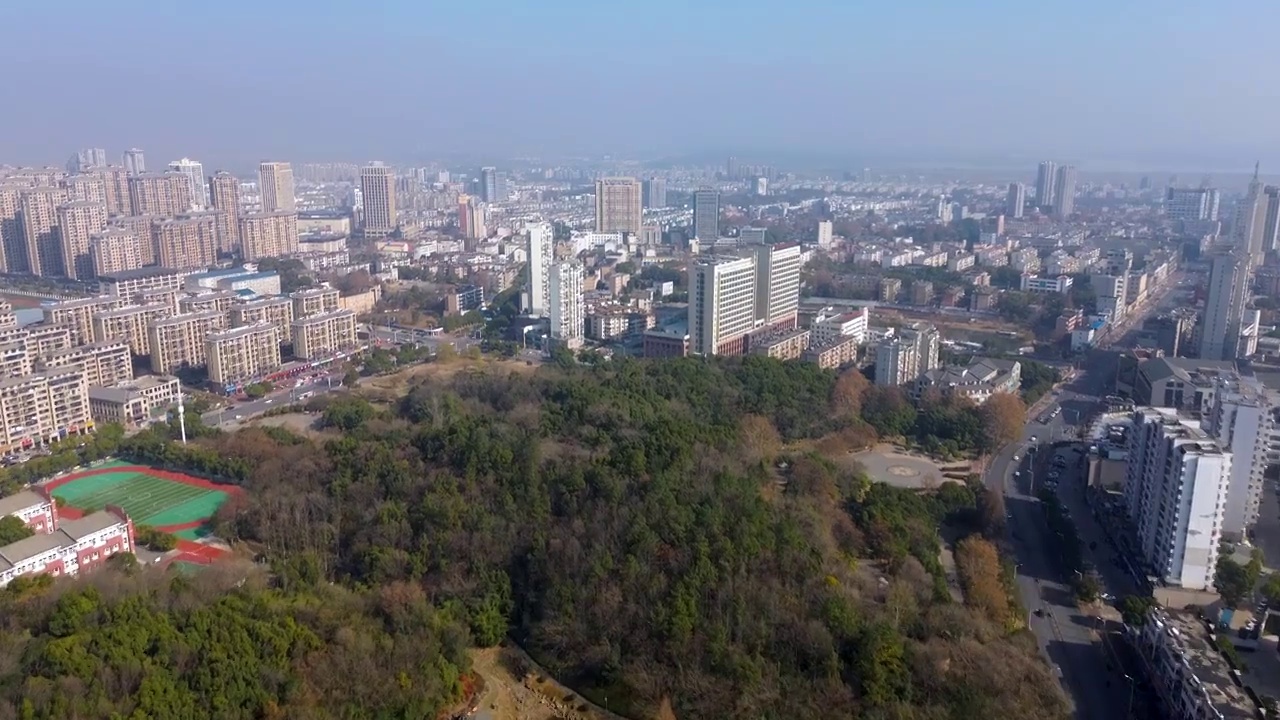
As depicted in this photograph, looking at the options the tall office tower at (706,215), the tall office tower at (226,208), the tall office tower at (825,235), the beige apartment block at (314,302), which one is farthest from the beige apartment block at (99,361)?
the tall office tower at (825,235)

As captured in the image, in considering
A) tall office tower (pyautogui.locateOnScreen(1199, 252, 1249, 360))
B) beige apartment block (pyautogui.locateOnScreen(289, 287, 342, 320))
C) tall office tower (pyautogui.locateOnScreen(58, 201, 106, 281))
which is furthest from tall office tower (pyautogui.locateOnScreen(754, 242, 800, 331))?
tall office tower (pyautogui.locateOnScreen(58, 201, 106, 281))

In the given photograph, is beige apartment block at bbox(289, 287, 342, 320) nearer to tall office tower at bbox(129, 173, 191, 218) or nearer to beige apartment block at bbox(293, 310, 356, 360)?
beige apartment block at bbox(293, 310, 356, 360)

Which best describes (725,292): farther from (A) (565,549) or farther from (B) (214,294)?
(B) (214,294)

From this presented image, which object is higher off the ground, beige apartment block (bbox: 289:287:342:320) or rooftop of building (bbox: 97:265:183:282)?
rooftop of building (bbox: 97:265:183:282)

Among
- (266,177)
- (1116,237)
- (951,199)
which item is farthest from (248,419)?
(951,199)

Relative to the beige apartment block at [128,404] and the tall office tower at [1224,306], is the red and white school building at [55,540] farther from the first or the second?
the tall office tower at [1224,306]

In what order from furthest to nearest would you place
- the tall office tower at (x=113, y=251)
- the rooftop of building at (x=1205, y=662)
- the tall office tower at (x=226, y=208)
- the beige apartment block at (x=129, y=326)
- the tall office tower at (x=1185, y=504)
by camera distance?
the tall office tower at (x=226, y=208), the tall office tower at (x=113, y=251), the beige apartment block at (x=129, y=326), the tall office tower at (x=1185, y=504), the rooftop of building at (x=1205, y=662)

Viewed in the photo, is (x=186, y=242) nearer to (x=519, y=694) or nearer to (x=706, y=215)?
(x=706, y=215)

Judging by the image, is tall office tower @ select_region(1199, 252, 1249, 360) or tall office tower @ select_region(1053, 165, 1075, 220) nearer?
tall office tower @ select_region(1199, 252, 1249, 360)
